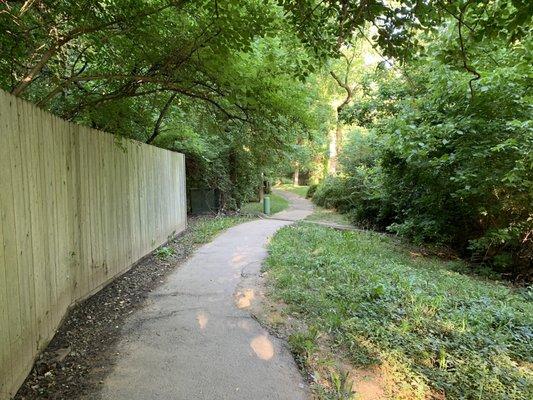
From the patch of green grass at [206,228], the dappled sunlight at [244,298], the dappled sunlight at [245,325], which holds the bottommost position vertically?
the dappled sunlight at [245,325]

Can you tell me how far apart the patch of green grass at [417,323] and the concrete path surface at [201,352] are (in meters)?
0.46

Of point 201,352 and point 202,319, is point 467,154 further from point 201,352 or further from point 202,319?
point 201,352

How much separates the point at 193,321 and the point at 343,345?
5.48ft

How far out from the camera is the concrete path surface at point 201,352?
289 cm

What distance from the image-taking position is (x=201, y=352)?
3.46m

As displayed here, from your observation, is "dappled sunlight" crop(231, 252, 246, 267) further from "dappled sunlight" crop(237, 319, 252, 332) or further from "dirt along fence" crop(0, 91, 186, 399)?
"dappled sunlight" crop(237, 319, 252, 332)

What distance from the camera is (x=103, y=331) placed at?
391cm

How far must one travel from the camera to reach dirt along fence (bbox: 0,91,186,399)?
2629mm

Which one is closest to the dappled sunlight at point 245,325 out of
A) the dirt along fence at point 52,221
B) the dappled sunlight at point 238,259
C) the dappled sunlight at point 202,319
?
the dappled sunlight at point 202,319

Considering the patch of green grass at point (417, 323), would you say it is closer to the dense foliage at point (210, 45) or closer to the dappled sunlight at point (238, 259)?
the dappled sunlight at point (238, 259)

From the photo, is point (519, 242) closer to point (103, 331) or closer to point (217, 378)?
point (217, 378)

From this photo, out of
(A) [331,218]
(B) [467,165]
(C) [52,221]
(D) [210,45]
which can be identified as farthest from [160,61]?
(A) [331,218]

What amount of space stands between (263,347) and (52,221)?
2.34 metres

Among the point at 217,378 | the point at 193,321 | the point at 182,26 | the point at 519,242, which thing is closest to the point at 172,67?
the point at 182,26
